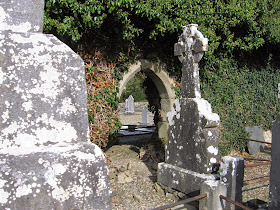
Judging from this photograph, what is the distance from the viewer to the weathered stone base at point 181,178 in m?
4.56

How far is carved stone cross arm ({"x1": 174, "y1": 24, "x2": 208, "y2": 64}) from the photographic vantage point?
4871 mm

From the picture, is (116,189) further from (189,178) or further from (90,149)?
(90,149)

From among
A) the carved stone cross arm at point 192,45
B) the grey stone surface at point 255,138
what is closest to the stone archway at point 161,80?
the carved stone cross arm at point 192,45

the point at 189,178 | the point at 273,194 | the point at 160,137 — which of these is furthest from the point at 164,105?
the point at 273,194

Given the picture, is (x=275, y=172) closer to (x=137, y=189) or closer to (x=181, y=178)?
(x=181, y=178)

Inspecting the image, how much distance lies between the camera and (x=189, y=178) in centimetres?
473

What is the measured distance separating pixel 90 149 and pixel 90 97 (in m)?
5.23

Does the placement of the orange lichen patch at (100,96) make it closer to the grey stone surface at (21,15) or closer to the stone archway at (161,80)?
the stone archway at (161,80)

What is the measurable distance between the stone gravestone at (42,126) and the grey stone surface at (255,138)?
8.82 metres

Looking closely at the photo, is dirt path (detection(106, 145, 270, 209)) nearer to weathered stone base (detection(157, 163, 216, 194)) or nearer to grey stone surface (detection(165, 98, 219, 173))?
weathered stone base (detection(157, 163, 216, 194))

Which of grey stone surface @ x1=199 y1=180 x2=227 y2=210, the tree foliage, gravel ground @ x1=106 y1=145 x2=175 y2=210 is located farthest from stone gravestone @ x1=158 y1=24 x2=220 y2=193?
the tree foliage

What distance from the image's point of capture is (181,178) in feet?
16.0

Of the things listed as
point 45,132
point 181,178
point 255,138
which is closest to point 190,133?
point 181,178

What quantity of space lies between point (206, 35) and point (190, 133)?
322cm
